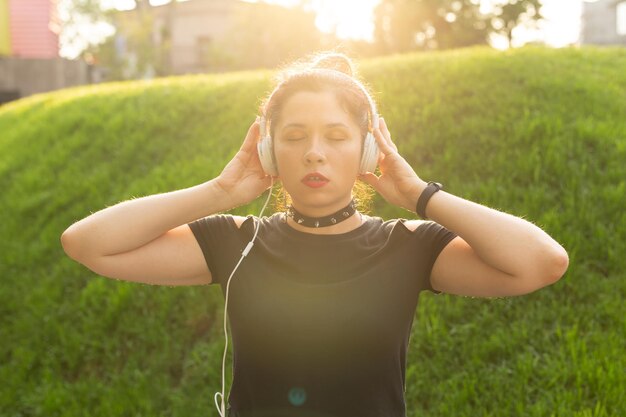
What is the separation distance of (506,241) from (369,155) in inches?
21.3

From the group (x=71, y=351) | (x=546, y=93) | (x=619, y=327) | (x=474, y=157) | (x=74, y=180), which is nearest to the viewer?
(x=619, y=327)

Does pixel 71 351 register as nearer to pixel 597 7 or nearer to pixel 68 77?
pixel 68 77

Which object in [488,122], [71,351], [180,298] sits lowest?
[71,351]

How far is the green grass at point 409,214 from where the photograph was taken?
15.0ft

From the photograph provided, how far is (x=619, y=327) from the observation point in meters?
4.59

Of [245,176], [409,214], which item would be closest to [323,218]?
[245,176]

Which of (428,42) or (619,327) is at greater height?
(428,42)

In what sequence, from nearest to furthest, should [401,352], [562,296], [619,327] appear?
[401,352] → [619,327] → [562,296]

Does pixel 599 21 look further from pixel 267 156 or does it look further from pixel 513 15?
pixel 267 156

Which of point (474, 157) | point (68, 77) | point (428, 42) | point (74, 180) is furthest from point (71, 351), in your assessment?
point (428, 42)

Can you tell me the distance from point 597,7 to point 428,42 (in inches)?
501

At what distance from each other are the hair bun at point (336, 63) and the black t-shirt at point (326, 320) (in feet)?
2.02

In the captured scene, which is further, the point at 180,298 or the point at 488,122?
the point at 488,122

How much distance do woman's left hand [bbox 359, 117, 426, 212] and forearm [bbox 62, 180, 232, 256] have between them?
64 cm
